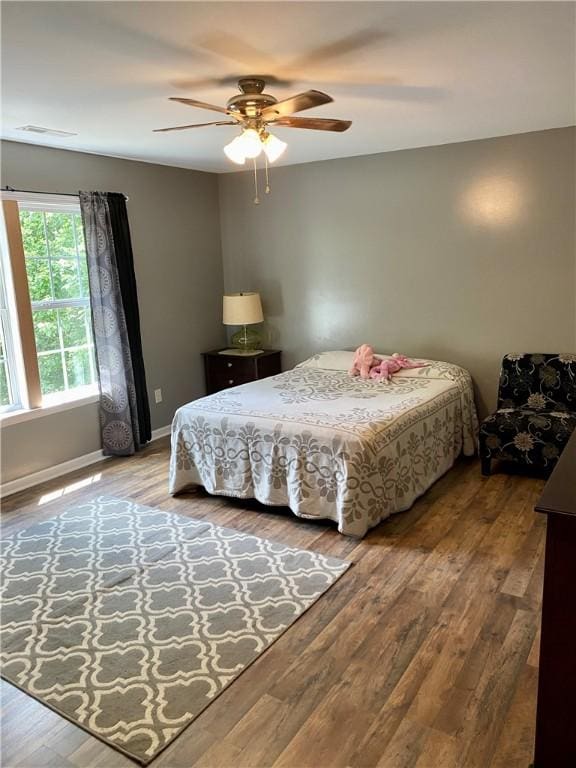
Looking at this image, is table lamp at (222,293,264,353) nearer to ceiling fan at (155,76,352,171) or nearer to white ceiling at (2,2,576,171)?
white ceiling at (2,2,576,171)

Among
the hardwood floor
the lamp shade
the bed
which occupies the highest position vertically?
the lamp shade

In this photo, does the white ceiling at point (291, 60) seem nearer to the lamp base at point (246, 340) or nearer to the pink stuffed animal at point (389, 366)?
the pink stuffed animal at point (389, 366)

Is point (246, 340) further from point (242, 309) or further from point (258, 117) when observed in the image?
point (258, 117)

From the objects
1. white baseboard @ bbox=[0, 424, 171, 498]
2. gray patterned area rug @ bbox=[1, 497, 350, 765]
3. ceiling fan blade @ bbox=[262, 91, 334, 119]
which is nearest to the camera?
gray patterned area rug @ bbox=[1, 497, 350, 765]

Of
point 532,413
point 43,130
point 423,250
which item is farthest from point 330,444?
point 43,130

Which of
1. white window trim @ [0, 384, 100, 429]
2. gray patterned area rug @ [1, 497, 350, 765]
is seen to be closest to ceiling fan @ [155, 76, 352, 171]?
gray patterned area rug @ [1, 497, 350, 765]

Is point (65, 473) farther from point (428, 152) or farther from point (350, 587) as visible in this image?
point (428, 152)

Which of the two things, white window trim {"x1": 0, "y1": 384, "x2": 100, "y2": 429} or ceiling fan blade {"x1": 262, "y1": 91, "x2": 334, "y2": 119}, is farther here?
white window trim {"x1": 0, "y1": 384, "x2": 100, "y2": 429}

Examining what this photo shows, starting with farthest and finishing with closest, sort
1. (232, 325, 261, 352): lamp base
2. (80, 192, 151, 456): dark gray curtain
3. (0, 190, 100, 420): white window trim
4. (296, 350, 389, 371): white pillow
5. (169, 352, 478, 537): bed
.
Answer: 1. (232, 325, 261, 352): lamp base
2. (296, 350, 389, 371): white pillow
3. (80, 192, 151, 456): dark gray curtain
4. (0, 190, 100, 420): white window trim
5. (169, 352, 478, 537): bed

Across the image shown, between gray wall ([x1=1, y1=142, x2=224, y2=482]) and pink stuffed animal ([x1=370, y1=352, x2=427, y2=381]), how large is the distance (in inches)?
75.7

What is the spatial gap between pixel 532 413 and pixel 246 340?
2.68 m

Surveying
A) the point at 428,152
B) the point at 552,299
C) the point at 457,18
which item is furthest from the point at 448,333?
the point at 457,18

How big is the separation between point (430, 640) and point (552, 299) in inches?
112

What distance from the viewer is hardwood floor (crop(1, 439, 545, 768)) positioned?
1.81 m
